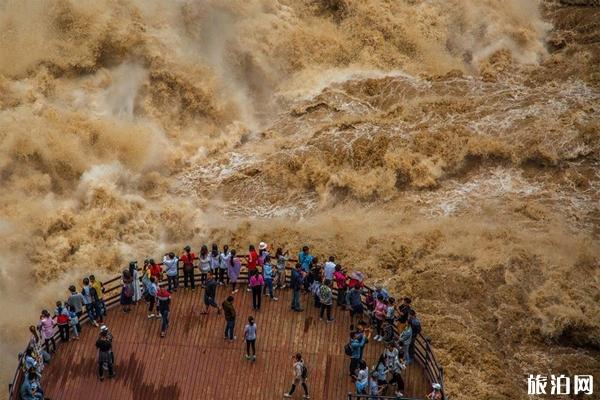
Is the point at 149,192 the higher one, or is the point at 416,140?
the point at 416,140

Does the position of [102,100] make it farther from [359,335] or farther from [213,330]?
[359,335]

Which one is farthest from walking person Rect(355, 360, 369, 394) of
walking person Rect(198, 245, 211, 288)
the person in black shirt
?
walking person Rect(198, 245, 211, 288)

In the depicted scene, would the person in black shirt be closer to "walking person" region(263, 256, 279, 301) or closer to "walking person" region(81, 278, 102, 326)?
"walking person" region(263, 256, 279, 301)

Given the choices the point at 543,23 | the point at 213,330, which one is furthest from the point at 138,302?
the point at 543,23

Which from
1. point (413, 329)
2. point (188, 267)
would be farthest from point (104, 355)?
point (413, 329)

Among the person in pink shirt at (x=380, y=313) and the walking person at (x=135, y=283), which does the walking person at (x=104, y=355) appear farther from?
the person in pink shirt at (x=380, y=313)

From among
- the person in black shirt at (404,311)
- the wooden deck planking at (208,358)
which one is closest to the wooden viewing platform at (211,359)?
the wooden deck planking at (208,358)
